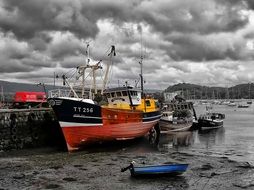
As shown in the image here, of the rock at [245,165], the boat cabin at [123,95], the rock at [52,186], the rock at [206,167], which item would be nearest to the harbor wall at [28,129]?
the boat cabin at [123,95]

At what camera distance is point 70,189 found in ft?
73.2

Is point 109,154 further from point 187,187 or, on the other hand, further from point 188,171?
point 187,187

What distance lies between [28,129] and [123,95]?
12.0 metres

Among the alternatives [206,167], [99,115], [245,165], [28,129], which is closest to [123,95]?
[99,115]

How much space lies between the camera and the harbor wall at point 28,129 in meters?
35.9

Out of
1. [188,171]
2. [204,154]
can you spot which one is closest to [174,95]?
[204,154]

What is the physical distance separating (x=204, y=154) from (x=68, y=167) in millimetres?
15554

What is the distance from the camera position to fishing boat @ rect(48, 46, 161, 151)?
35.7 m

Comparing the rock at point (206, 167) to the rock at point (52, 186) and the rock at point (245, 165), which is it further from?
the rock at point (52, 186)

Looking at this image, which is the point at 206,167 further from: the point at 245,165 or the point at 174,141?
the point at 174,141

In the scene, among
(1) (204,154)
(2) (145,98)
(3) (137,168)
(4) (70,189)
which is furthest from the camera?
(2) (145,98)

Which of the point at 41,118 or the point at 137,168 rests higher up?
the point at 41,118

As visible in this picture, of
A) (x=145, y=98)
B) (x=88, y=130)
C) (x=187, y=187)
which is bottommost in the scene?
(x=187, y=187)

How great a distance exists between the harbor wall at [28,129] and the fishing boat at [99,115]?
3139 mm
